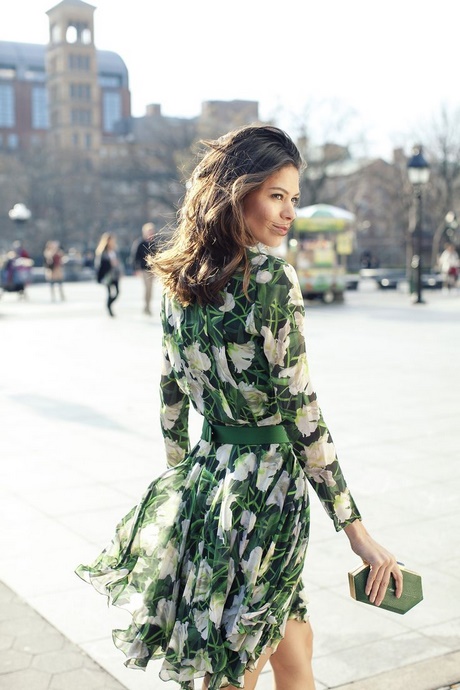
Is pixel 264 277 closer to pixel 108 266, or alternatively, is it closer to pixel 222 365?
pixel 222 365

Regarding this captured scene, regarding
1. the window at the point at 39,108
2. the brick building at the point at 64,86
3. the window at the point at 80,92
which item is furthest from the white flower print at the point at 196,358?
the window at the point at 39,108

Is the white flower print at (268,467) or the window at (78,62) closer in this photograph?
the white flower print at (268,467)

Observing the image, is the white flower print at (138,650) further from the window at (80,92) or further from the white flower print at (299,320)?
the window at (80,92)

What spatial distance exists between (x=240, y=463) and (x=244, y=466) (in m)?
0.01

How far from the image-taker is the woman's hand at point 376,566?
216cm


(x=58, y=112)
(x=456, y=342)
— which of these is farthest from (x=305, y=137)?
(x=58, y=112)

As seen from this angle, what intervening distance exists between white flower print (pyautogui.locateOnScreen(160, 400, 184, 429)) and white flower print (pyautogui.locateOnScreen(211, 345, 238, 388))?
14.4 inches

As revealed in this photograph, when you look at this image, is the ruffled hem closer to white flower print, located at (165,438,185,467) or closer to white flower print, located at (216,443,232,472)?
white flower print, located at (216,443,232,472)

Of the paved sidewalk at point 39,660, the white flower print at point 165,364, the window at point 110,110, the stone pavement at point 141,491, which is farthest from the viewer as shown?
the window at point 110,110

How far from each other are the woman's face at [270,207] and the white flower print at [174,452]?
0.64 meters

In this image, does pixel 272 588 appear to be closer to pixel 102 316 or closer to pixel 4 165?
pixel 102 316

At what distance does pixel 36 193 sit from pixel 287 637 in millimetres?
67236

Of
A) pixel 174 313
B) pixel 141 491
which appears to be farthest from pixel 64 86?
pixel 174 313

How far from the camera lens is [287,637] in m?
2.29
